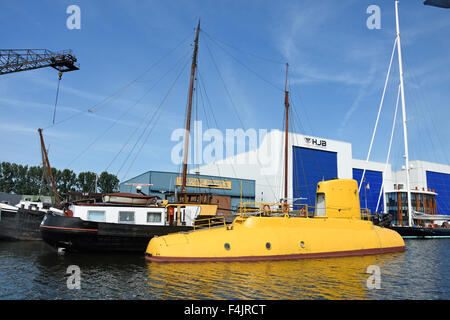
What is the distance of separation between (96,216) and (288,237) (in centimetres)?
1358

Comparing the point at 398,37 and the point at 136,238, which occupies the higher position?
the point at 398,37

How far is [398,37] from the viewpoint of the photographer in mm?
49062

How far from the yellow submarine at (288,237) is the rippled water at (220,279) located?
0.71 meters

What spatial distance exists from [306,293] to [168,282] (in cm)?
575

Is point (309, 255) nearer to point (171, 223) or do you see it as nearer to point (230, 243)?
point (230, 243)

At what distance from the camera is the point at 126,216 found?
75.4 feet

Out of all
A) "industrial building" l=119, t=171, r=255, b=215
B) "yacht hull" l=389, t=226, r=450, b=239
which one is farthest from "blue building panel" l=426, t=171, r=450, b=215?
"industrial building" l=119, t=171, r=255, b=215

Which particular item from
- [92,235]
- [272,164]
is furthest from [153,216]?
[272,164]

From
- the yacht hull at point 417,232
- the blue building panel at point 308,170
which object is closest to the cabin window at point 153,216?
the yacht hull at point 417,232

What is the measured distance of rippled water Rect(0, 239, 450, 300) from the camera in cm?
1186

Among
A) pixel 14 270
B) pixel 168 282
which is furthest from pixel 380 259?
pixel 14 270

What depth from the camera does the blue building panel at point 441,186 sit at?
90.8 metres

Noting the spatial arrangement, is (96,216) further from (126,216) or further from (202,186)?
(202,186)
